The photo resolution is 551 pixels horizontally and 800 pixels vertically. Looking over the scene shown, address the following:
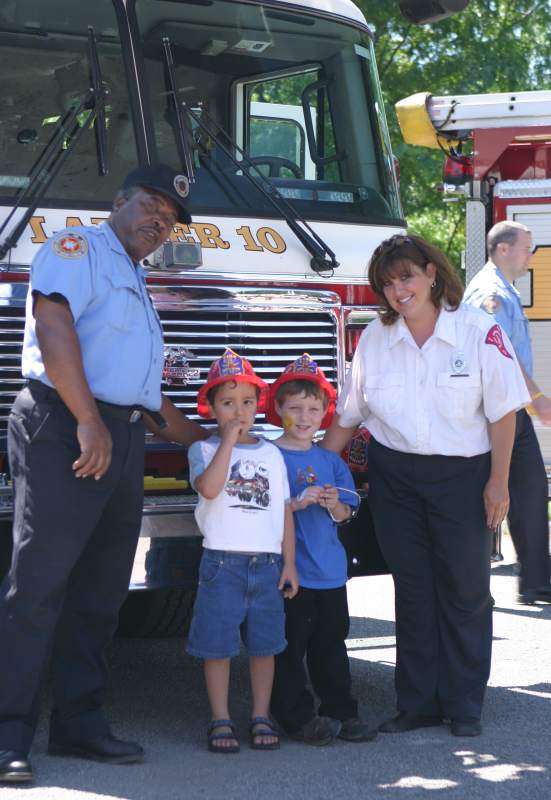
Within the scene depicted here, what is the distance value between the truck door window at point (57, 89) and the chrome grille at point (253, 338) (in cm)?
55

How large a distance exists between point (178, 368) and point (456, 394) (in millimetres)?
1012

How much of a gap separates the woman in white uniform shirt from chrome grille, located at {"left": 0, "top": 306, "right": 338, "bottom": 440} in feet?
1.31

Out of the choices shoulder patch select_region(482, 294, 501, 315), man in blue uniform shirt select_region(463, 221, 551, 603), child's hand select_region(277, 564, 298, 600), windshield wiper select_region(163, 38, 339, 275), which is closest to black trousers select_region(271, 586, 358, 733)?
child's hand select_region(277, 564, 298, 600)

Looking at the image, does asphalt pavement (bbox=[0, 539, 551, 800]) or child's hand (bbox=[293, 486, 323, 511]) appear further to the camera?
child's hand (bbox=[293, 486, 323, 511])

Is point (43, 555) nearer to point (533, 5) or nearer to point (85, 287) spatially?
point (85, 287)

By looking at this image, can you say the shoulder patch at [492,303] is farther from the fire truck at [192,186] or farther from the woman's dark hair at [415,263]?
the woman's dark hair at [415,263]

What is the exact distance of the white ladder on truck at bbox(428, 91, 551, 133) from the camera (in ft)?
26.5

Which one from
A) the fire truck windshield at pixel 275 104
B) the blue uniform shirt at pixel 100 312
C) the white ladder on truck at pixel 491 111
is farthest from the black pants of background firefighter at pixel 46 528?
the white ladder on truck at pixel 491 111

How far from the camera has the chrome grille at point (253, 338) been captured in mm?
5062

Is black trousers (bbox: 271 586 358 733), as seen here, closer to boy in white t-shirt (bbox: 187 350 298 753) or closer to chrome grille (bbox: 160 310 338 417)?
boy in white t-shirt (bbox: 187 350 298 753)

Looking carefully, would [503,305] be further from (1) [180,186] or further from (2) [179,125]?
(1) [180,186]

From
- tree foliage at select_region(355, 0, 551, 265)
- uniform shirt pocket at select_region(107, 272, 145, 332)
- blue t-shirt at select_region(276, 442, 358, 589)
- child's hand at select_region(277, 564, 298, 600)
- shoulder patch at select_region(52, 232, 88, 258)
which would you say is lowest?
child's hand at select_region(277, 564, 298, 600)

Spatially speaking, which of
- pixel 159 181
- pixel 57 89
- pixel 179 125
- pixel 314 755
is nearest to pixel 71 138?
pixel 57 89

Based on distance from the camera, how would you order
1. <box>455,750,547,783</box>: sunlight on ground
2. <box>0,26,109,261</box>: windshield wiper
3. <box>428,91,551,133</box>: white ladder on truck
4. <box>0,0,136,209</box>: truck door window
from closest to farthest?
<box>455,750,547,783</box>: sunlight on ground
<box>0,26,109,261</box>: windshield wiper
<box>0,0,136,209</box>: truck door window
<box>428,91,551,133</box>: white ladder on truck
